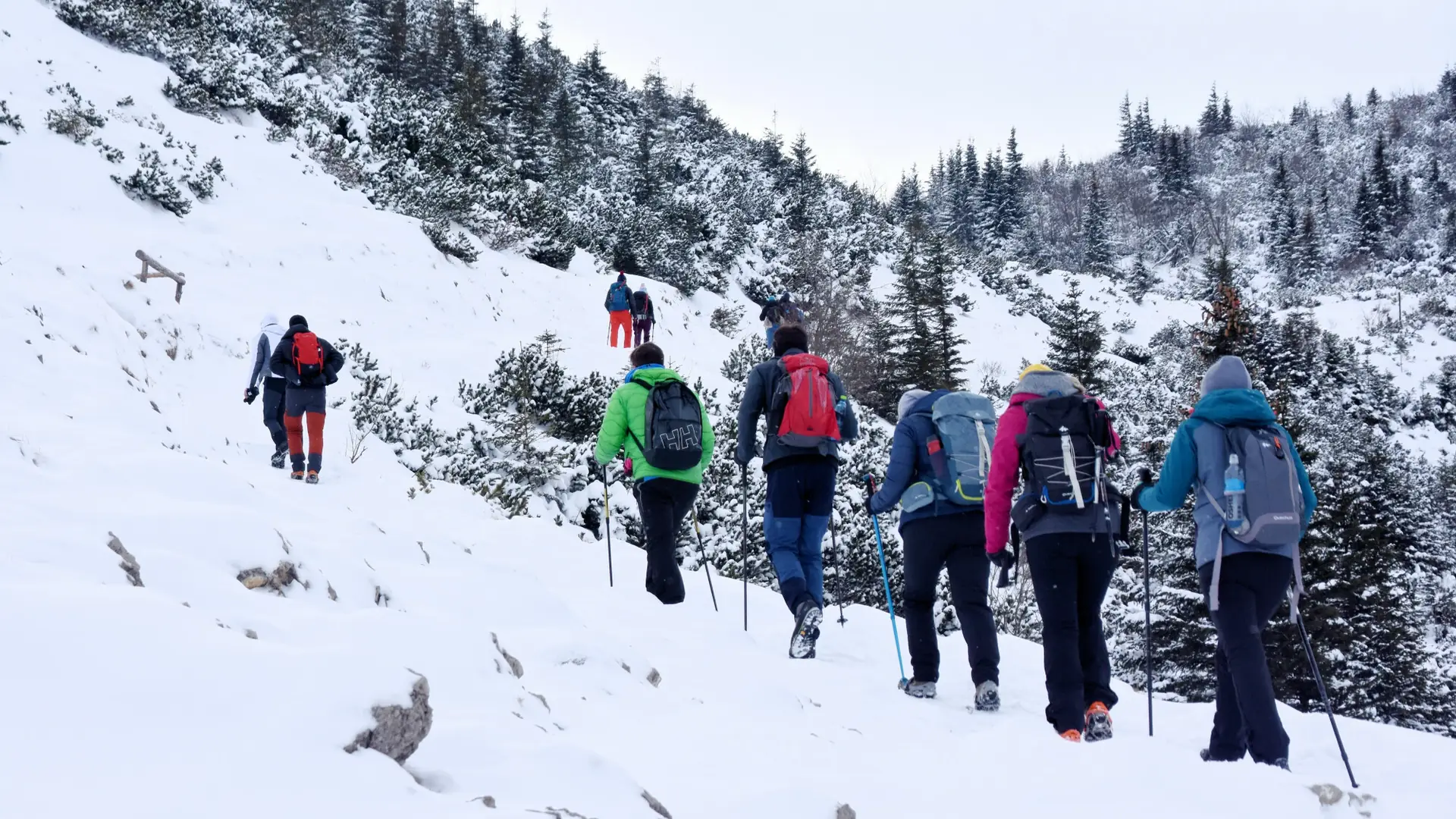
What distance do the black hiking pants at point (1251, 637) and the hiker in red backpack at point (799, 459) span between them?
2.13 metres

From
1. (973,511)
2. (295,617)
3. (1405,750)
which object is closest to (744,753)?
(295,617)

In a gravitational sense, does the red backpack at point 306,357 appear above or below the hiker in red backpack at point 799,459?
above

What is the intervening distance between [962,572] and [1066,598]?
2.02 ft

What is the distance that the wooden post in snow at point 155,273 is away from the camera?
1109cm

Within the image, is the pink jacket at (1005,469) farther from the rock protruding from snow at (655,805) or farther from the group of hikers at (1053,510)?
the rock protruding from snow at (655,805)

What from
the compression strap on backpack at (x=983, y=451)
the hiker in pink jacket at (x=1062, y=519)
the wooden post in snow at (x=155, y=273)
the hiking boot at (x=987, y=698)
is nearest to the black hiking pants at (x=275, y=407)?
the wooden post in snow at (x=155, y=273)

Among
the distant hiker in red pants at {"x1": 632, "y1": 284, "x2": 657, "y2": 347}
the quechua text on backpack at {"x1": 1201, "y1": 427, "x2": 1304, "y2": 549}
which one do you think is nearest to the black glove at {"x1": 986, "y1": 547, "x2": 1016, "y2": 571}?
the quechua text on backpack at {"x1": 1201, "y1": 427, "x2": 1304, "y2": 549}

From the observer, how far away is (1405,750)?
14.4 feet

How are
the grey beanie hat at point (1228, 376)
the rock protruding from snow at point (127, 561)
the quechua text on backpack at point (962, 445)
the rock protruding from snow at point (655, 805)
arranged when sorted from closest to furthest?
the rock protruding from snow at point (655, 805) → the rock protruding from snow at point (127, 561) → the grey beanie hat at point (1228, 376) → the quechua text on backpack at point (962, 445)

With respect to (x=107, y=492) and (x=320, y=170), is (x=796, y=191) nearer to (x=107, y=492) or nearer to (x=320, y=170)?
(x=320, y=170)

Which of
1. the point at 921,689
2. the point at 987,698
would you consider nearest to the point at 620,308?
the point at 921,689

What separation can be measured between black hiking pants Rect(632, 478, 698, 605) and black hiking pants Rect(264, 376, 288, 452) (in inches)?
160

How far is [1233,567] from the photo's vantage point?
12.6 ft

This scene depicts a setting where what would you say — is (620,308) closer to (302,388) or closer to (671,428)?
(302,388)
